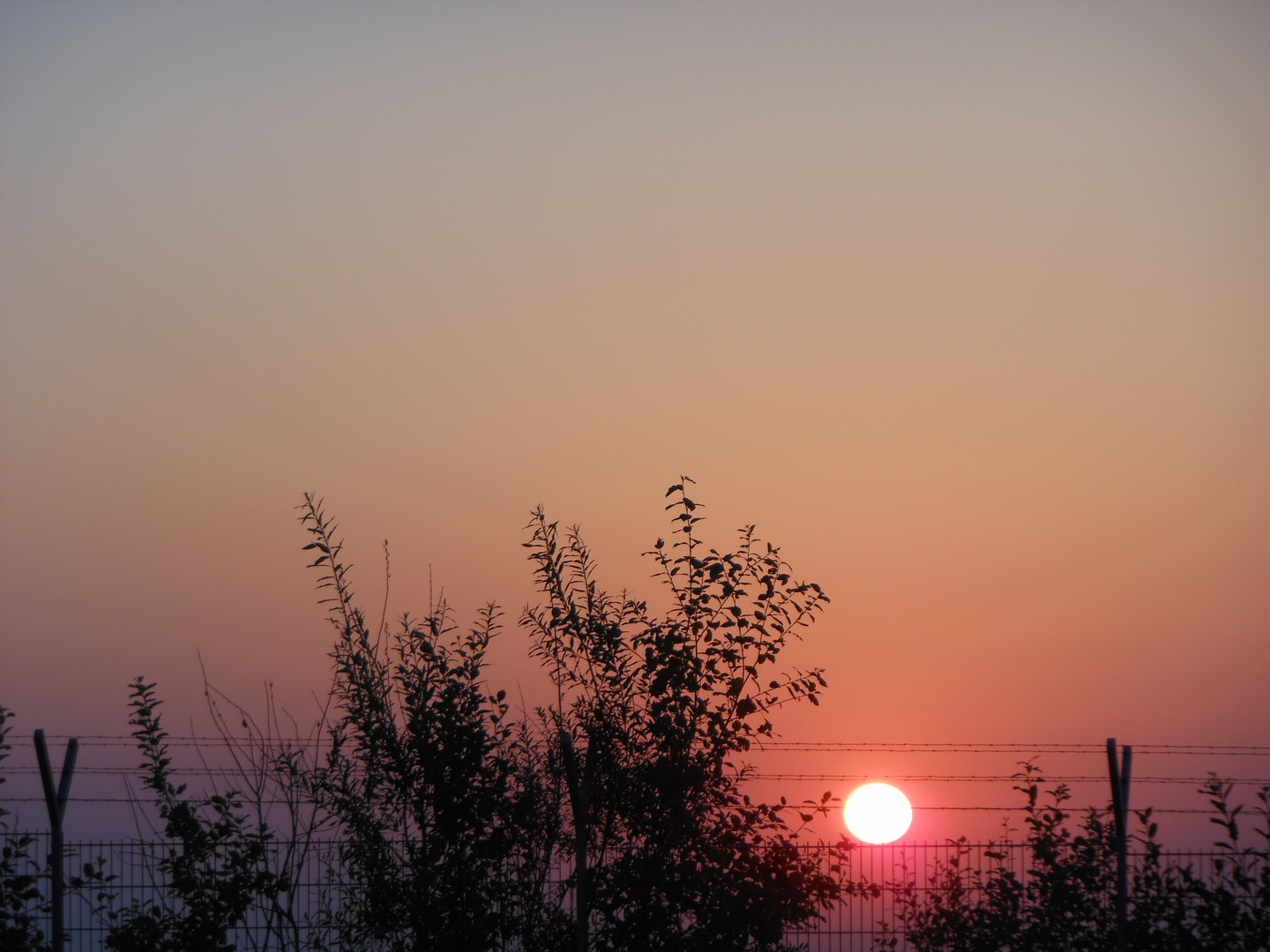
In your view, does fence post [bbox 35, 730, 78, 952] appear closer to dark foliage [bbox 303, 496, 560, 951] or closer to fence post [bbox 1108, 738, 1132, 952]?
dark foliage [bbox 303, 496, 560, 951]

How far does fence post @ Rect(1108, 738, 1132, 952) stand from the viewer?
7.65 meters

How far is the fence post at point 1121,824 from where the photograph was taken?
7648mm

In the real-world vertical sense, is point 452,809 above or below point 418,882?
above

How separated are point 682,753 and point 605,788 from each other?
643mm

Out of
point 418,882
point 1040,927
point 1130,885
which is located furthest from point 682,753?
point 1130,885

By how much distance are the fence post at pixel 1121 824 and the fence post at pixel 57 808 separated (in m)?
7.02

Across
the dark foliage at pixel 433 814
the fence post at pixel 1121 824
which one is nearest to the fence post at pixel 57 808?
the dark foliage at pixel 433 814

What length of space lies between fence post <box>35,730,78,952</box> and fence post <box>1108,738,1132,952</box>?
7.02 metres

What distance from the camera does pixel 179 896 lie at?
8.38 m

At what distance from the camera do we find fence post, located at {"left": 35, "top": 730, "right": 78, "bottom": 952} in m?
7.50

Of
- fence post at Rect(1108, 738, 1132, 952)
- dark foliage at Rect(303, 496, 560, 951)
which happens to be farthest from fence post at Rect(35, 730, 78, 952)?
fence post at Rect(1108, 738, 1132, 952)

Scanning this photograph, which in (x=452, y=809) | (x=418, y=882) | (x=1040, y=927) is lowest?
(x=1040, y=927)

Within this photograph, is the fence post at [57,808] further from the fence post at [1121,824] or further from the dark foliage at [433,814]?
the fence post at [1121,824]

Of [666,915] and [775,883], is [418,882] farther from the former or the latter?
[775,883]
